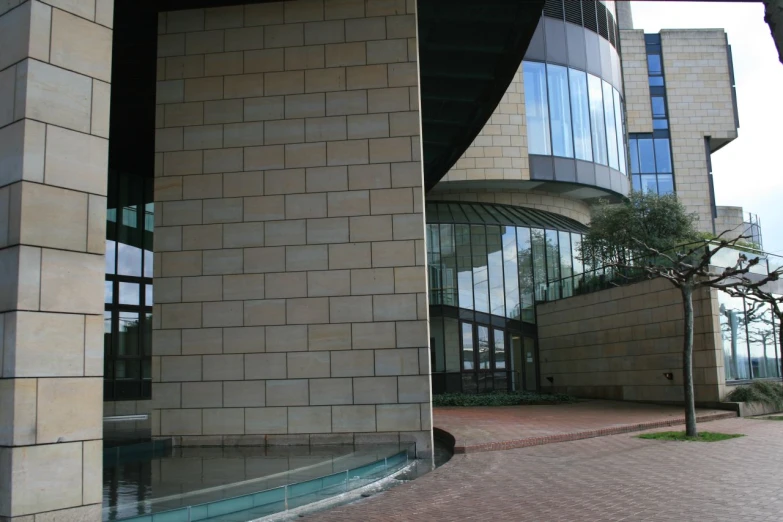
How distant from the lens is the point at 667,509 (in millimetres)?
7574

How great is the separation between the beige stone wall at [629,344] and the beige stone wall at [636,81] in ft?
81.7

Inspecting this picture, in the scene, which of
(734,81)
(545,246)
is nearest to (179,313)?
(545,246)

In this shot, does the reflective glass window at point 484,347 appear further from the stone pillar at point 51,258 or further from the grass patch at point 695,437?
the stone pillar at point 51,258

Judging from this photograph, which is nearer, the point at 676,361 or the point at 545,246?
the point at 676,361

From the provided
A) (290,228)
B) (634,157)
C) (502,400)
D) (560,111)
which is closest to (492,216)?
(560,111)

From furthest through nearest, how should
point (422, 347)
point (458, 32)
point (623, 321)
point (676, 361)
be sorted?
point (623, 321), point (676, 361), point (458, 32), point (422, 347)

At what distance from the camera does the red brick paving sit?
7.46 m

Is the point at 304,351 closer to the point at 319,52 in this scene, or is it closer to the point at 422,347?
the point at 422,347

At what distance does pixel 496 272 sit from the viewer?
29.5 m

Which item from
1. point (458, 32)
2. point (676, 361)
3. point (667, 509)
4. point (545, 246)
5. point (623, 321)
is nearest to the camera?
point (667, 509)

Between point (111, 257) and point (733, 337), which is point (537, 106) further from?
point (111, 257)

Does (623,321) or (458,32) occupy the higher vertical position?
(458,32)

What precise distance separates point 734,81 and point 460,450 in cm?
4582

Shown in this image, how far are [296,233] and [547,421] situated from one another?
8.42 meters
